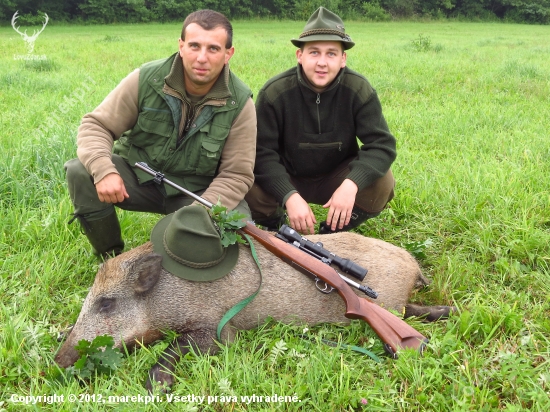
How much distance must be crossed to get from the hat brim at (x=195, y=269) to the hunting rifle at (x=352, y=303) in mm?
202

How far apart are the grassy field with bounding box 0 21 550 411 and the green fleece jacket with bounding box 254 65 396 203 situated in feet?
2.68

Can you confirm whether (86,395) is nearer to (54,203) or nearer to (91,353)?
(91,353)

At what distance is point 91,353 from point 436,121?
20.1 feet

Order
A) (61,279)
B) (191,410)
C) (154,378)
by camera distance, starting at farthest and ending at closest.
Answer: (61,279), (154,378), (191,410)

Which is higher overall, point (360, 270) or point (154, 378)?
point (360, 270)

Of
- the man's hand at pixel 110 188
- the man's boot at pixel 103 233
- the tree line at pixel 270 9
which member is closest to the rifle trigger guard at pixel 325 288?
the man's hand at pixel 110 188

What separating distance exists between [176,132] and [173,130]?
0.11 ft

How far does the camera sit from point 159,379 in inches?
109

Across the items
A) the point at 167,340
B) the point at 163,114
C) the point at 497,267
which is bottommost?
the point at 167,340

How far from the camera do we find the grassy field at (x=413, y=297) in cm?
265

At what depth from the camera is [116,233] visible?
389 centimetres

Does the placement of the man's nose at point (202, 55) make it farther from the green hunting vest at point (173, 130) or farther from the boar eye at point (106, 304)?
the boar eye at point (106, 304)

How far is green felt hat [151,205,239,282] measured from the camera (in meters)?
3.12

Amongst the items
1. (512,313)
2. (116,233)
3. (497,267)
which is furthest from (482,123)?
(116,233)
